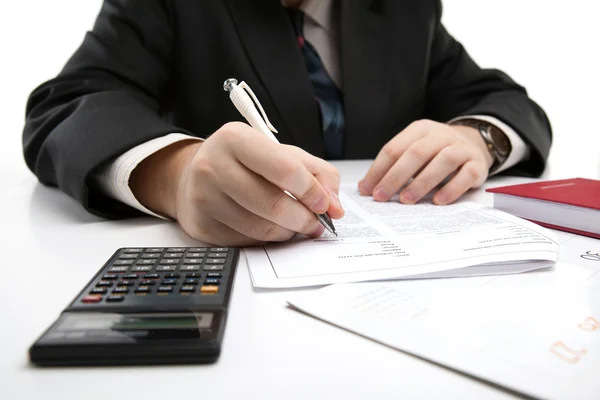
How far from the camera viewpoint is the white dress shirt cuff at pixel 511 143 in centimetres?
79

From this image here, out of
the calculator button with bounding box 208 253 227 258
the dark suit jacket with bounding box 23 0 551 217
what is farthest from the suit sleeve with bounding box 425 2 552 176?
the calculator button with bounding box 208 253 227 258

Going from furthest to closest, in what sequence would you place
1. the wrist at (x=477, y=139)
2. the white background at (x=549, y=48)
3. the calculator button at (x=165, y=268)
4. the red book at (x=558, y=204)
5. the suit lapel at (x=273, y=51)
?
the white background at (x=549, y=48) < the suit lapel at (x=273, y=51) < the wrist at (x=477, y=139) < the red book at (x=558, y=204) < the calculator button at (x=165, y=268)

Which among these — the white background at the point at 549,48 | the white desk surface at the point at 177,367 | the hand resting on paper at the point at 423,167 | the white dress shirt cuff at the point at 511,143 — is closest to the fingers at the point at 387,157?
the hand resting on paper at the point at 423,167

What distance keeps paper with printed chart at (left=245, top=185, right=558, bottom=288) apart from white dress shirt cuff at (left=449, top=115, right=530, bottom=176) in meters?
0.31

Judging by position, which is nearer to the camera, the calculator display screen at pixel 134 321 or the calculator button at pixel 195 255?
the calculator display screen at pixel 134 321

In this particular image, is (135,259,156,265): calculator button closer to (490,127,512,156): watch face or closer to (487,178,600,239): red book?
(487,178,600,239): red book

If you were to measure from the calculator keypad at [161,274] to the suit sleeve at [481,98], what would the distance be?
2.09 ft

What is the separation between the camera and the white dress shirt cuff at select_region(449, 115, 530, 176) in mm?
793

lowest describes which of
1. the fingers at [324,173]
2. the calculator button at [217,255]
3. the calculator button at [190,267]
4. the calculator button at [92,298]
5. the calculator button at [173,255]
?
the calculator button at [173,255]

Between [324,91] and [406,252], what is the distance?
25.3 inches

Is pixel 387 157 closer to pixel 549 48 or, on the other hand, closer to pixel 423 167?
pixel 423 167

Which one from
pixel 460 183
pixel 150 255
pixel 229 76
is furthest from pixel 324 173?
pixel 229 76

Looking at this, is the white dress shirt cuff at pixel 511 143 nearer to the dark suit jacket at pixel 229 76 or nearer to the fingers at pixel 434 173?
the dark suit jacket at pixel 229 76

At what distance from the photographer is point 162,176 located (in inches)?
20.8
